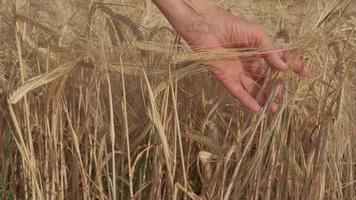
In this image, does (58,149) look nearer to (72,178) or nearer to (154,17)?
(72,178)

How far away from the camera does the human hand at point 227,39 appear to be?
3.54ft

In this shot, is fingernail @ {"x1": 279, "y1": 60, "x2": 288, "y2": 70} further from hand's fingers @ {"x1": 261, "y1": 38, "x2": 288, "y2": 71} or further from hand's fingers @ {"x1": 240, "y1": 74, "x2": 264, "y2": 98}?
hand's fingers @ {"x1": 240, "y1": 74, "x2": 264, "y2": 98}

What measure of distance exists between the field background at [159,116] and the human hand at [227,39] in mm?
43

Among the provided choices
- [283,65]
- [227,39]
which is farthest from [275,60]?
[227,39]

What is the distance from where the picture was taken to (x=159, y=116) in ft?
3.37

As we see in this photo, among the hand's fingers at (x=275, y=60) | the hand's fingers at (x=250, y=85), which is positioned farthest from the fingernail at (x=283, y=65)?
the hand's fingers at (x=250, y=85)

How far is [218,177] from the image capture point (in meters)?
1.10

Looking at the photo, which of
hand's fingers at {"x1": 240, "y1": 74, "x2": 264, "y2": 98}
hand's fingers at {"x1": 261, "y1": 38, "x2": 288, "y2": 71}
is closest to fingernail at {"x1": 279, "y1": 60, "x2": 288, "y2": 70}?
hand's fingers at {"x1": 261, "y1": 38, "x2": 288, "y2": 71}

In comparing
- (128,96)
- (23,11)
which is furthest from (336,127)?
(23,11)

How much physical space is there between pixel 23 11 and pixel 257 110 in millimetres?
527

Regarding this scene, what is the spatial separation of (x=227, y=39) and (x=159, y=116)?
21cm

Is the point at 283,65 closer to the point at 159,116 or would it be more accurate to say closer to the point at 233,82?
the point at 233,82

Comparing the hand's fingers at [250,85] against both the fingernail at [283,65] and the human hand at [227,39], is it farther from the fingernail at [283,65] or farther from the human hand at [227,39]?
the fingernail at [283,65]

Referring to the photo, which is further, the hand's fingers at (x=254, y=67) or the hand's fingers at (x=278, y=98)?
the hand's fingers at (x=254, y=67)
